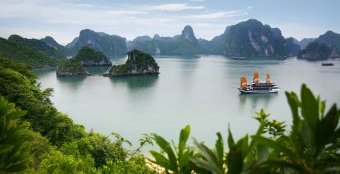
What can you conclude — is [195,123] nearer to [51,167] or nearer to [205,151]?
[51,167]

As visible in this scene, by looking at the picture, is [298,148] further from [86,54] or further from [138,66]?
[86,54]

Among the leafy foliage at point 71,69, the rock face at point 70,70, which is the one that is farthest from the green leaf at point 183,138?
the leafy foliage at point 71,69

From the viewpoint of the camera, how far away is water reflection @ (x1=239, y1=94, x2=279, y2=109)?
227 ft

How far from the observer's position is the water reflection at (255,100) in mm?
69094

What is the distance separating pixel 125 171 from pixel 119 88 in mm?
77847

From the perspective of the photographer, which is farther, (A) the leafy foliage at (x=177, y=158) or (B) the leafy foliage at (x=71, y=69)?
(B) the leafy foliage at (x=71, y=69)

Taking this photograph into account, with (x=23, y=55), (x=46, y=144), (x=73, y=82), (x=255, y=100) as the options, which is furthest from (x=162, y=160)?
(x=23, y=55)

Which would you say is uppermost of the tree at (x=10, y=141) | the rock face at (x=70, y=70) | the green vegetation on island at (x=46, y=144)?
the tree at (x=10, y=141)

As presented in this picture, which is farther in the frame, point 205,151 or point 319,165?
point 205,151

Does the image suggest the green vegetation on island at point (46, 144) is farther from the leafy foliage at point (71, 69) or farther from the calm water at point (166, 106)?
the leafy foliage at point (71, 69)

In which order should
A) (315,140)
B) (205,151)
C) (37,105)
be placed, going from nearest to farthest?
1. (315,140)
2. (205,151)
3. (37,105)

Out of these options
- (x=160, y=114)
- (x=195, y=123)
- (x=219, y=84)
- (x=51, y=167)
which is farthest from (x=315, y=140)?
(x=219, y=84)

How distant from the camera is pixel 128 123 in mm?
53031

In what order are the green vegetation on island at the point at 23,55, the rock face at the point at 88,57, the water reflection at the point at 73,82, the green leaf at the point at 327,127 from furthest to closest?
the rock face at the point at 88,57, the green vegetation on island at the point at 23,55, the water reflection at the point at 73,82, the green leaf at the point at 327,127
